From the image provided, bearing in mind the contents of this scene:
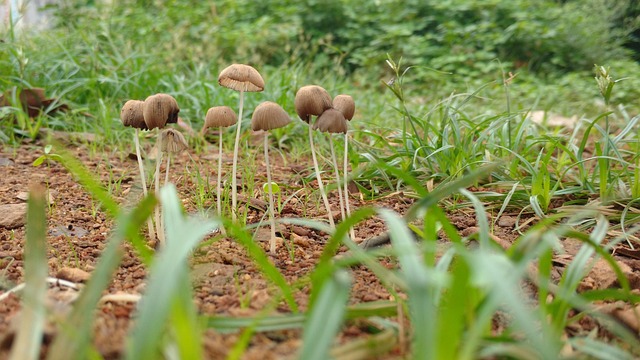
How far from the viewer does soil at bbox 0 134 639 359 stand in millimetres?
1093

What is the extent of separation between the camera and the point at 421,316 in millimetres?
793

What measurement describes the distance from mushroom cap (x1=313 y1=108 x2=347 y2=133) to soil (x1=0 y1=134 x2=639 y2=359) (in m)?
0.37

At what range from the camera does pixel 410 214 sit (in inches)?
45.5

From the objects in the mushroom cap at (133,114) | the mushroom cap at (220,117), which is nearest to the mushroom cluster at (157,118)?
the mushroom cap at (133,114)

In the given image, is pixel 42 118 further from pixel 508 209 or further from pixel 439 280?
pixel 439 280

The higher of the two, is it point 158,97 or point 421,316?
point 158,97

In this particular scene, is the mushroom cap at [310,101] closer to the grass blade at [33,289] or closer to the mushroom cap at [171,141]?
the mushroom cap at [171,141]

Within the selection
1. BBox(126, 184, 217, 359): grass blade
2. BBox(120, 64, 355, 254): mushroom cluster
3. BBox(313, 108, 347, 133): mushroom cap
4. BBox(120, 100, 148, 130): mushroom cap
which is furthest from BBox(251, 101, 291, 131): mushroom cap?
BBox(126, 184, 217, 359): grass blade

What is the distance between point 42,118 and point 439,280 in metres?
3.15

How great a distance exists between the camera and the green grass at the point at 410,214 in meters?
0.82

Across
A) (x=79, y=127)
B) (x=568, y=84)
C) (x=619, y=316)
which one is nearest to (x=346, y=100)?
(x=619, y=316)

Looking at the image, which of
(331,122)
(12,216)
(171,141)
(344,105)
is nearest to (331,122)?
(331,122)

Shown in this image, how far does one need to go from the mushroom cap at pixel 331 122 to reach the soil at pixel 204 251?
1.21 ft

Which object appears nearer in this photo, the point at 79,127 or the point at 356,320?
the point at 356,320
